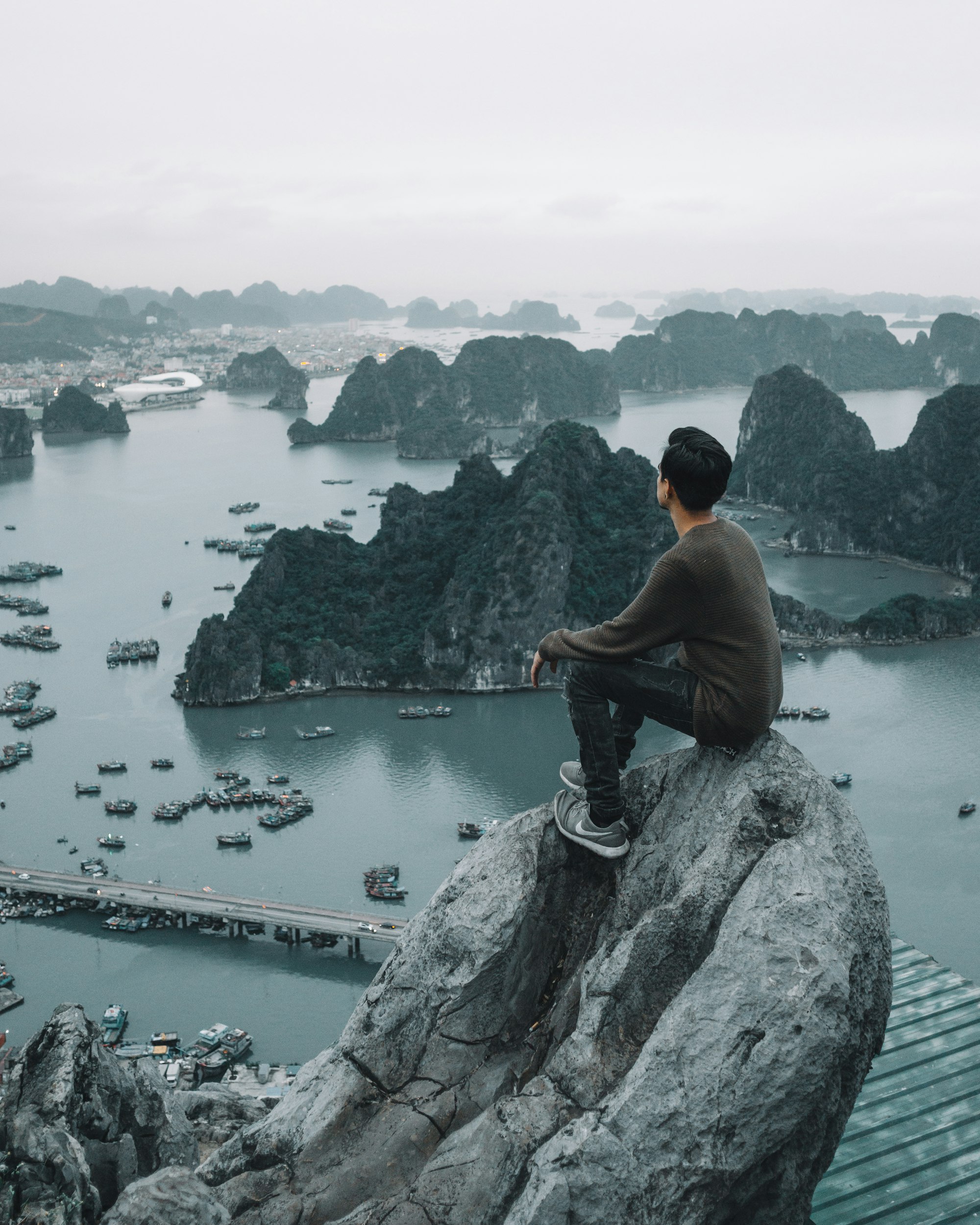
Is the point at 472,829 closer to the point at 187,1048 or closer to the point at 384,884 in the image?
the point at 384,884

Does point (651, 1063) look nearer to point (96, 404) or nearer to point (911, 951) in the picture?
point (911, 951)

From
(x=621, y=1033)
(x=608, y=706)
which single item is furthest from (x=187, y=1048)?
(x=608, y=706)

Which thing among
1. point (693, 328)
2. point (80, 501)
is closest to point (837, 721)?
point (80, 501)

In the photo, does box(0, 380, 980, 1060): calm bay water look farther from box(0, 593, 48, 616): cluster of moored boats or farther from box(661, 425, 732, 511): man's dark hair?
box(661, 425, 732, 511): man's dark hair

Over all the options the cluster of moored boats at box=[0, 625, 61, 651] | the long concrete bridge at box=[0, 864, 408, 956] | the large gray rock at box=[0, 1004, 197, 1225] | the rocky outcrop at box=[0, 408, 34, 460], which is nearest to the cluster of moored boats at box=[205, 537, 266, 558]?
the cluster of moored boats at box=[0, 625, 61, 651]

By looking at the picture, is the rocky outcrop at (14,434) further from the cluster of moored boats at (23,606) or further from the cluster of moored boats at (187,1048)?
the cluster of moored boats at (187,1048)

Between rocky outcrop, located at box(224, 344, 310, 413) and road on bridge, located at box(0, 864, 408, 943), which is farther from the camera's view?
rocky outcrop, located at box(224, 344, 310, 413)

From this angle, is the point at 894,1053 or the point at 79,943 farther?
the point at 79,943

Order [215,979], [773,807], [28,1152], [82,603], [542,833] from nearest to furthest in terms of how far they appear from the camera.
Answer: [773,807] < [542,833] < [28,1152] < [215,979] < [82,603]
